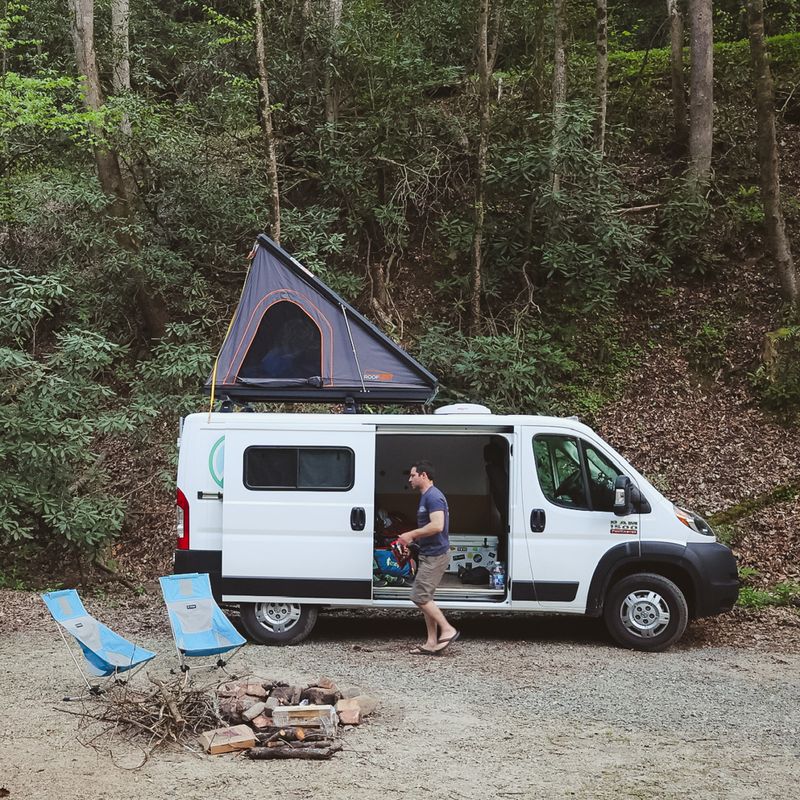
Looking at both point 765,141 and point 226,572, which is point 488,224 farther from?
point 226,572

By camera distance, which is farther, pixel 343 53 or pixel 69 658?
pixel 343 53

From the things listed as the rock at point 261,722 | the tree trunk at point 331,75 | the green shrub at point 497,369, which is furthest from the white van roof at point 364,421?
the tree trunk at point 331,75

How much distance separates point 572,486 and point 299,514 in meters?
2.50

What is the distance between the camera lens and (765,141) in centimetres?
1305

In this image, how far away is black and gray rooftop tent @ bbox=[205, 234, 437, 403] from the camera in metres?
8.78

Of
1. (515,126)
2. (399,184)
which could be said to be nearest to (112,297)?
(399,184)

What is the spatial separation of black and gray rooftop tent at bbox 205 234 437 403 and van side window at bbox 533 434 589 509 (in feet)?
3.93

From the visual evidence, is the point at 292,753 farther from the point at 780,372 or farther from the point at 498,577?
the point at 780,372

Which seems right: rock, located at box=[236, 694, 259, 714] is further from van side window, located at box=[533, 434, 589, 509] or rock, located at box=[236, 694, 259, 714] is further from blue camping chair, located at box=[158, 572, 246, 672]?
van side window, located at box=[533, 434, 589, 509]

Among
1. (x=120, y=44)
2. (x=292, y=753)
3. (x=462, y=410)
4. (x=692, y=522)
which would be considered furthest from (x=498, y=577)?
(x=120, y=44)

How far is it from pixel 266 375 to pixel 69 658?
308 cm

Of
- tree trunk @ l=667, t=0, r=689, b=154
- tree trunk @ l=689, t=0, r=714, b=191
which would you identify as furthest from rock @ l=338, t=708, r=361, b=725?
tree trunk @ l=667, t=0, r=689, b=154

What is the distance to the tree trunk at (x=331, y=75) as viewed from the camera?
631 inches

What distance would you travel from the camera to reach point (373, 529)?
27.1 feet
